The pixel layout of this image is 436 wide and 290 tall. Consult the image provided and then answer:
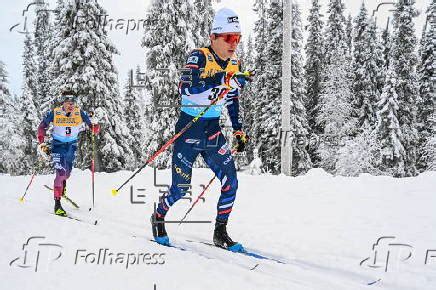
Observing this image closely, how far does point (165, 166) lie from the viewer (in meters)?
22.6

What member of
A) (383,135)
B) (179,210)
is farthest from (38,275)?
(383,135)

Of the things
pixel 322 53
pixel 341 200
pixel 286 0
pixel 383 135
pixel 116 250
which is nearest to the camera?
pixel 116 250

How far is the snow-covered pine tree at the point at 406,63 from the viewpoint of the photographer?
3519 cm

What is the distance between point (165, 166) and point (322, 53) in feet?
82.4

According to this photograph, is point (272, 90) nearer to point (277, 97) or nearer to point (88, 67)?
point (277, 97)

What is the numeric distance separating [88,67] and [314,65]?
26679 mm

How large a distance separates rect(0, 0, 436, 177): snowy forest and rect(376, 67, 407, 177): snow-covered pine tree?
3.3 inches

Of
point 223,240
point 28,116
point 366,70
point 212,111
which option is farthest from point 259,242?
point 366,70

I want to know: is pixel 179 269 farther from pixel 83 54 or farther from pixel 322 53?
pixel 322 53

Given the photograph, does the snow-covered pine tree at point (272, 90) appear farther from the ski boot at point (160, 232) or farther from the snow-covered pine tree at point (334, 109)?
the ski boot at point (160, 232)

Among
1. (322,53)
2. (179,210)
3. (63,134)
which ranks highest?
(322,53)

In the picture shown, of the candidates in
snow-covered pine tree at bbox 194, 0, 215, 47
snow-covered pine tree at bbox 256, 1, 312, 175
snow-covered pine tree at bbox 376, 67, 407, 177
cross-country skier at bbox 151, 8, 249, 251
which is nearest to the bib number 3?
cross-country skier at bbox 151, 8, 249, 251

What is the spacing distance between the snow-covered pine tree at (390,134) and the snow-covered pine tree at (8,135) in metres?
31.6

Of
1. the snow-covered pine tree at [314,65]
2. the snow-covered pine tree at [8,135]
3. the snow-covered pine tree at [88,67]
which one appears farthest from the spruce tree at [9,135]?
the snow-covered pine tree at [314,65]
